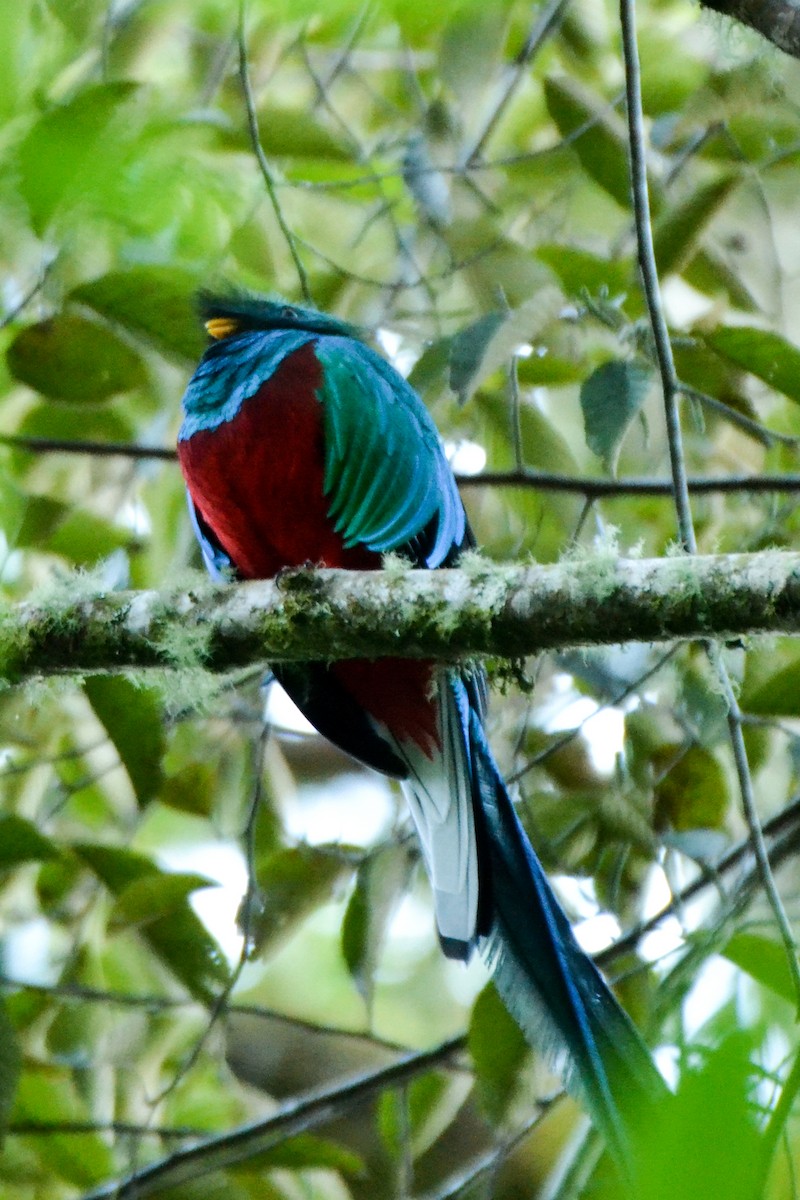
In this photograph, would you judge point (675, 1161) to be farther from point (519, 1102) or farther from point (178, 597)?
point (519, 1102)

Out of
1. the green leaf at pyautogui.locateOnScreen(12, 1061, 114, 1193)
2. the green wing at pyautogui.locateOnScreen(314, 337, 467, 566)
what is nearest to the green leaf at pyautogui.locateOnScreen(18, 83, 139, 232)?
the green wing at pyautogui.locateOnScreen(314, 337, 467, 566)

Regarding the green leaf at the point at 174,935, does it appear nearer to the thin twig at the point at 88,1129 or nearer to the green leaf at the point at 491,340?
the thin twig at the point at 88,1129

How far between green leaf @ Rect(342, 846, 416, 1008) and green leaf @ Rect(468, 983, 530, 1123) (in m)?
0.28

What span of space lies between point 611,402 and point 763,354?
14.1 inches

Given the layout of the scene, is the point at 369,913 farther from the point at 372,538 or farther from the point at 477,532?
the point at 477,532

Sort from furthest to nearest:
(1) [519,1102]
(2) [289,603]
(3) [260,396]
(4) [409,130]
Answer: (4) [409,130] < (3) [260,396] < (1) [519,1102] < (2) [289,603]

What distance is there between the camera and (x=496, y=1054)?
8.11ft

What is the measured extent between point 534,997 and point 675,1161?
1901 millimetres

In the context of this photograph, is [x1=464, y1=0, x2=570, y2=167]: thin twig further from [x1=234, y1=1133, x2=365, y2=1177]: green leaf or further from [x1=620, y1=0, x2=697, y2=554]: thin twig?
[x1=234, y1=1133, x2=365, y2=1177]: green leaf

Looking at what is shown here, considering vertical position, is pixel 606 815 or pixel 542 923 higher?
pixel 606 815

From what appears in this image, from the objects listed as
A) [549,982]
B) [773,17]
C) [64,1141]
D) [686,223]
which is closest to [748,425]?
[686,223]

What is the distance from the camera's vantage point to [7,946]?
10.5 ft

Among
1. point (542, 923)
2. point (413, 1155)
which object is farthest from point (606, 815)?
point (413, 1155)

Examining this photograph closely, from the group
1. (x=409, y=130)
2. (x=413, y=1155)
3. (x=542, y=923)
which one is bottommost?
(x=413, y=1155)
